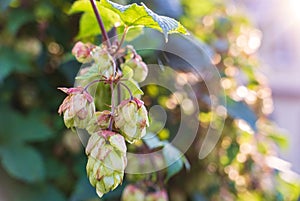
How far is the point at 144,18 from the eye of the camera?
403mm

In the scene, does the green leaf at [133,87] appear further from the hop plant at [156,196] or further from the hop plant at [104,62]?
the hop plant at [156,196]

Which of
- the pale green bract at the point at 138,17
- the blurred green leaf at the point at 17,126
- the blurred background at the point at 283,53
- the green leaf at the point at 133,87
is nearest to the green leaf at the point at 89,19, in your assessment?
the pale green bract at the point at 138,17

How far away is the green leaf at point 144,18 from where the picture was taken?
374 mm

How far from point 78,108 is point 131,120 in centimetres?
4

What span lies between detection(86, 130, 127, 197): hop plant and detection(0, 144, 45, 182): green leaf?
42 centimetres

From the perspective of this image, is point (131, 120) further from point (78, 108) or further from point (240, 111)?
point (240, 111)

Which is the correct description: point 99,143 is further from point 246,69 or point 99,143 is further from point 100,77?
point 246,69

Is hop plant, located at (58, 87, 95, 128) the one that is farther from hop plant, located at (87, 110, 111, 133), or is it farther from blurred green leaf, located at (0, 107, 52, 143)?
blurred green leaf, located at (0, 107, 52, 143)

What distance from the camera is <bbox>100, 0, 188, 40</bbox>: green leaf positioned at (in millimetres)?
374

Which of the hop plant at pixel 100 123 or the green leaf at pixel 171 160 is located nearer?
the hop plant at pixel 100 123

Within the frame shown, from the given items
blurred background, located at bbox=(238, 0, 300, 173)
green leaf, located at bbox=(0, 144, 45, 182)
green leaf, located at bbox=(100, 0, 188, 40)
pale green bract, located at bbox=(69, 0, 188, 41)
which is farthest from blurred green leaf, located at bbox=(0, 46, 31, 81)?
blurred background, located at bbox=(238, 0, 300, 173)

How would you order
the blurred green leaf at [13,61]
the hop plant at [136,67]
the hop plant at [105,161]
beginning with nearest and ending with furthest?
1. the hop plant at [105,161]
2. the hop plant at [136,67]
3. the blurred green leaf at [13,61]

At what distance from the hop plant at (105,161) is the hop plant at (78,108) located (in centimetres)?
2

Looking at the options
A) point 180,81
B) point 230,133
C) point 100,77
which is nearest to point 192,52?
point 180,81
